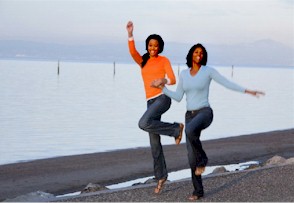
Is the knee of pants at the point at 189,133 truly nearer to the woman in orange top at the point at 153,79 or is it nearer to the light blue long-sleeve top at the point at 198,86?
the light blue long-sleeve top at the point at 198,86

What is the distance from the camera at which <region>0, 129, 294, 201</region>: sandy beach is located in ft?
53.6

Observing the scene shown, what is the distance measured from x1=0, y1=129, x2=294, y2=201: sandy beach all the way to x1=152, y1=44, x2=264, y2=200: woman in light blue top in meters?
2.67

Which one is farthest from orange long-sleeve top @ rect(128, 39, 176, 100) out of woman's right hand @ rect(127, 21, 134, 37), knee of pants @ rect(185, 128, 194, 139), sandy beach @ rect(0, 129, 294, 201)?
sandy beach @ rect(0, 129, 294, 201)

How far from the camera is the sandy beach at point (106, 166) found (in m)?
16.3

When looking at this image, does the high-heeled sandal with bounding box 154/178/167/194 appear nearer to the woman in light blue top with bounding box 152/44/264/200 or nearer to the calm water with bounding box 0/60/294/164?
the woman in light blue top with bounding box 152/44/264/200

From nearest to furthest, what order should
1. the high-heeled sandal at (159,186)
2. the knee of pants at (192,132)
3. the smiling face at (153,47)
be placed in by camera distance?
the knee of pants at (192,132) → the smiling face at (153,47) → the high-heeled sandal at (159,186)

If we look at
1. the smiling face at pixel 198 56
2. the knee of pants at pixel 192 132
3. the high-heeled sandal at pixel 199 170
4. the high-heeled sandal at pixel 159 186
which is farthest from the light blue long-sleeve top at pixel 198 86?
the high-heeled sandal at pixel 159 186

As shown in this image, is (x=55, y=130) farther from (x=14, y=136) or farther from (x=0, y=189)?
(x=0, y=189)

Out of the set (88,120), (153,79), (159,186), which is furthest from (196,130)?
(88,120)

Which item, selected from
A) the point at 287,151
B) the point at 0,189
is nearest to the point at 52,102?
the point at 287,151

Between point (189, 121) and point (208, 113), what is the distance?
283 millimetres

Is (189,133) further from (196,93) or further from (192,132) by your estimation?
(196,93)

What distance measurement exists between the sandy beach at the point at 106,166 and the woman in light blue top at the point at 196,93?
2672 mm

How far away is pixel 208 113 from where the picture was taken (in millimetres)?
9914
